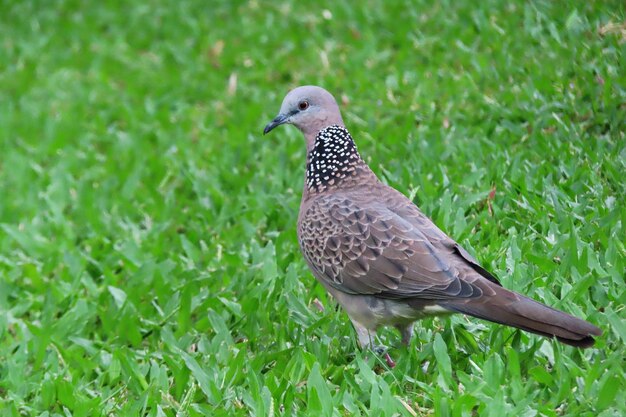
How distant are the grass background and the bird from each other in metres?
0.22

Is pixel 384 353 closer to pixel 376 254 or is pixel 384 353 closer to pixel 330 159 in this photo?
pixel 376 254

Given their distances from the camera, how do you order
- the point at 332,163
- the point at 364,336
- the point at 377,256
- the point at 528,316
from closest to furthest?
the point at 528,316 → the point at 377,256 → the point at 364,336 → the point at 332,163

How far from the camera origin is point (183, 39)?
Result: 953 cm

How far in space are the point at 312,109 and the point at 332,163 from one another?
370 mm

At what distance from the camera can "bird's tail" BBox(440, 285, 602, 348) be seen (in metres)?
3.96

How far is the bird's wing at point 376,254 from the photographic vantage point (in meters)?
4.48

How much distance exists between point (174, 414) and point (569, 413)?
1911mm

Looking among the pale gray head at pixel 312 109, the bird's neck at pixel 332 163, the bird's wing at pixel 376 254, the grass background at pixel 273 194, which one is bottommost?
the grass background at pixel 273 194

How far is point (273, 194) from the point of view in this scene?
6.93 meters

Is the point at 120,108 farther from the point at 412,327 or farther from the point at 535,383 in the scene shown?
the point at 535,383

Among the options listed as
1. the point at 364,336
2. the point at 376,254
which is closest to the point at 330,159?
the point at 376,254

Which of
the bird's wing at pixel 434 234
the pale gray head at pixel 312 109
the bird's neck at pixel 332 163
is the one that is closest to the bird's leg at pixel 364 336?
the bird's wing at pixel 434 234

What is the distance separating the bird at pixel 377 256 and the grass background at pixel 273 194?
0.71 ft

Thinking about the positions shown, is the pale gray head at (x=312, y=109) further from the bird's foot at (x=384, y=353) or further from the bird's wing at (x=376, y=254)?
the bird's foot at (x=384, y=353)
